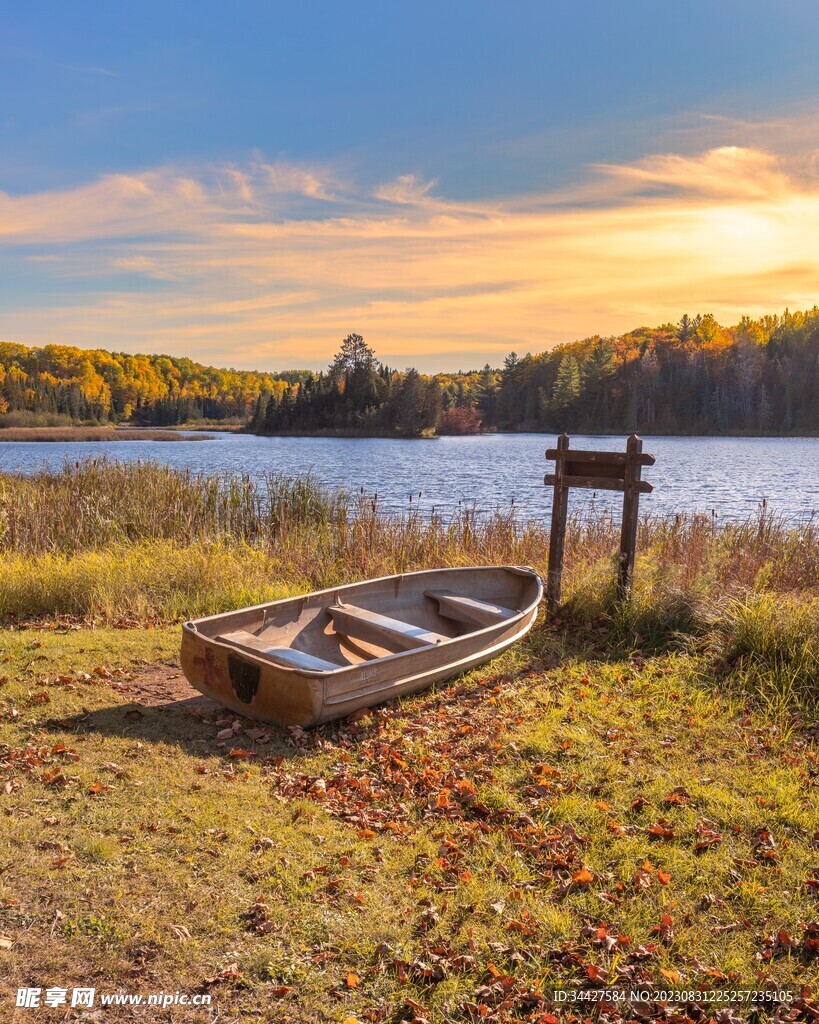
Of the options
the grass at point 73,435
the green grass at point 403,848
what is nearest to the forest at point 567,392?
the grass at point 73,435

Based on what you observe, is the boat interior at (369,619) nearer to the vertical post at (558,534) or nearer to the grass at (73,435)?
the vertical post at (558,534)

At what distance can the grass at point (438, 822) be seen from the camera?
329cm

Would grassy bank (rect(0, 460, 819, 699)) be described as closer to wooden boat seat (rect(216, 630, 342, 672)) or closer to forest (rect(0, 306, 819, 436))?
wooden boat seat (rect(216, 630, 342, 672))

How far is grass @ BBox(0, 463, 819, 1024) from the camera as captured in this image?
3.29 m

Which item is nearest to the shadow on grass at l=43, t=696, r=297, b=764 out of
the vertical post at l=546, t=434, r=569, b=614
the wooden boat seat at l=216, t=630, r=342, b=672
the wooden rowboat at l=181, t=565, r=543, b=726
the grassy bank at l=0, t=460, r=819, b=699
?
the wooden rowboat at l=181, t=565, r=543, b=726

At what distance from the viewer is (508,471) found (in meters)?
41.5

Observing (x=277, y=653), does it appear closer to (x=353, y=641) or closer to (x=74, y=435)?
(x=353, y=641)

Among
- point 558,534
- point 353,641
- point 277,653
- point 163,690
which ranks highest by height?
point 558,534

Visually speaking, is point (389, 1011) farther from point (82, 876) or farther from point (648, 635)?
point (648, 635)

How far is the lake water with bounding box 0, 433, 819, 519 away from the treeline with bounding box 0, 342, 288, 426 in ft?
72.1

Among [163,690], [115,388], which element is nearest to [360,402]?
[115,388]

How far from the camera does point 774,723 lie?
19.9 ft

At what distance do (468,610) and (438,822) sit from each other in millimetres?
3432

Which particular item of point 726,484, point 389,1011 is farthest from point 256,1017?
point 726,484
